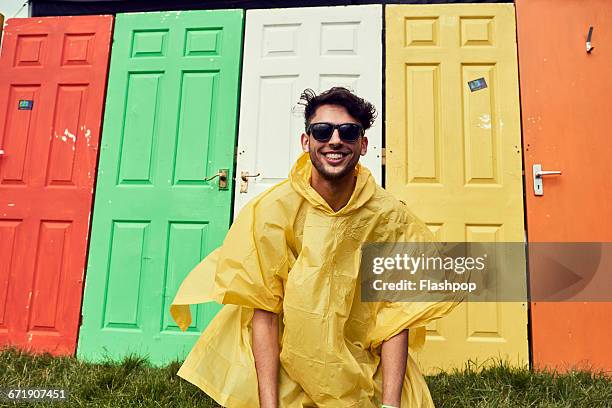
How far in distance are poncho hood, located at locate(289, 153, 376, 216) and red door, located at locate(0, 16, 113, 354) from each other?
195 cm

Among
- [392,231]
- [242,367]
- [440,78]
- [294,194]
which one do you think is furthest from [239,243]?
[440,78]

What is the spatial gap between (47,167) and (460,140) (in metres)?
2.97

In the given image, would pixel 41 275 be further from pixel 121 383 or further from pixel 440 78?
pixel 440 78

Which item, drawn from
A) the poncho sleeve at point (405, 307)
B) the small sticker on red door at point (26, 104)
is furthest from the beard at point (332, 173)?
the small sticker on red door at point (26, 104)

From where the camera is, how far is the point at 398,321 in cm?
177

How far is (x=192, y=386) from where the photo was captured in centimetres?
233

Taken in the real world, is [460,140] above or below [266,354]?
above

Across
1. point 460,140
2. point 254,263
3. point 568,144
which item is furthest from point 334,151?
point 568,144

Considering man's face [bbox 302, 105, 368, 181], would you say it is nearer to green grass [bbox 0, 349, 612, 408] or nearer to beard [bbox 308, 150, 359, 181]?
beard [bbox 308, 150, 359, 181]

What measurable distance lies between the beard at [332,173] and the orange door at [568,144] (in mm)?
1676

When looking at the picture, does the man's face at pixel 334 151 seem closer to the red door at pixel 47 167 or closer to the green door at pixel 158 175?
the green door at pixel 158 175

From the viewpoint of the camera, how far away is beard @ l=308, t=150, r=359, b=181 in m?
1.79

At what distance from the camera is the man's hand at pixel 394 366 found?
1.67 meters

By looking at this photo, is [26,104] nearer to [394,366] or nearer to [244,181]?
[244,181]
